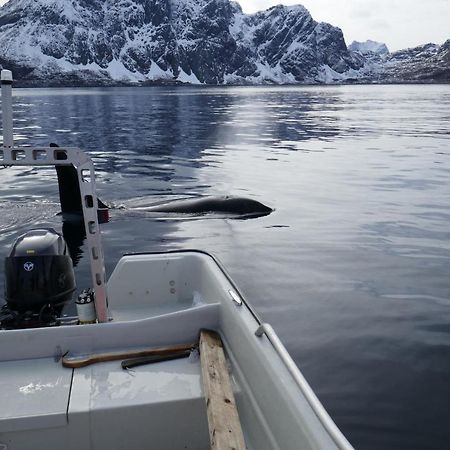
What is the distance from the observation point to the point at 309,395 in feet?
15.7

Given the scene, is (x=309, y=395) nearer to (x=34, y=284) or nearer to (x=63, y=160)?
(x=63, y=160)

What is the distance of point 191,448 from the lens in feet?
19.9

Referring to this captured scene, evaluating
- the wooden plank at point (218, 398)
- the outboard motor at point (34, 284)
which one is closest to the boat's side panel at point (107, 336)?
the wooden plank at point (218, 398)

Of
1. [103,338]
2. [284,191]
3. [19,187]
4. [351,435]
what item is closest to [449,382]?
[351,435]

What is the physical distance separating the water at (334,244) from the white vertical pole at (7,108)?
577 cm

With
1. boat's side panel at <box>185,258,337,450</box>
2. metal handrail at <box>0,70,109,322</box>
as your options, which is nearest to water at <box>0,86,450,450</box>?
boat's side panel at <box>185,258,337,450</box>

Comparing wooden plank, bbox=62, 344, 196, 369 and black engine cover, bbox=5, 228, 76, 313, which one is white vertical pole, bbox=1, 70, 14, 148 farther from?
wooden plank, bbox=62, 344, 196, 369

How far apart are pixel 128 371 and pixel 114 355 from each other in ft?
1.19

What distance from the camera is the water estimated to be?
870 centimetres

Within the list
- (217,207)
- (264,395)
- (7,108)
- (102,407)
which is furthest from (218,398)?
(217,207)

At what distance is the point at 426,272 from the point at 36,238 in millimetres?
9789

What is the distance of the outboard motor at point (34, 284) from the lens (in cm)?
816

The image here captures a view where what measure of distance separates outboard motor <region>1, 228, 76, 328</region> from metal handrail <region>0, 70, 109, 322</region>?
156 cm

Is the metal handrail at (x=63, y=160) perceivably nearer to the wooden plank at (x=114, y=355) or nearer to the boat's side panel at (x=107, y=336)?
the boat's side panel at (x=107, y=336)
